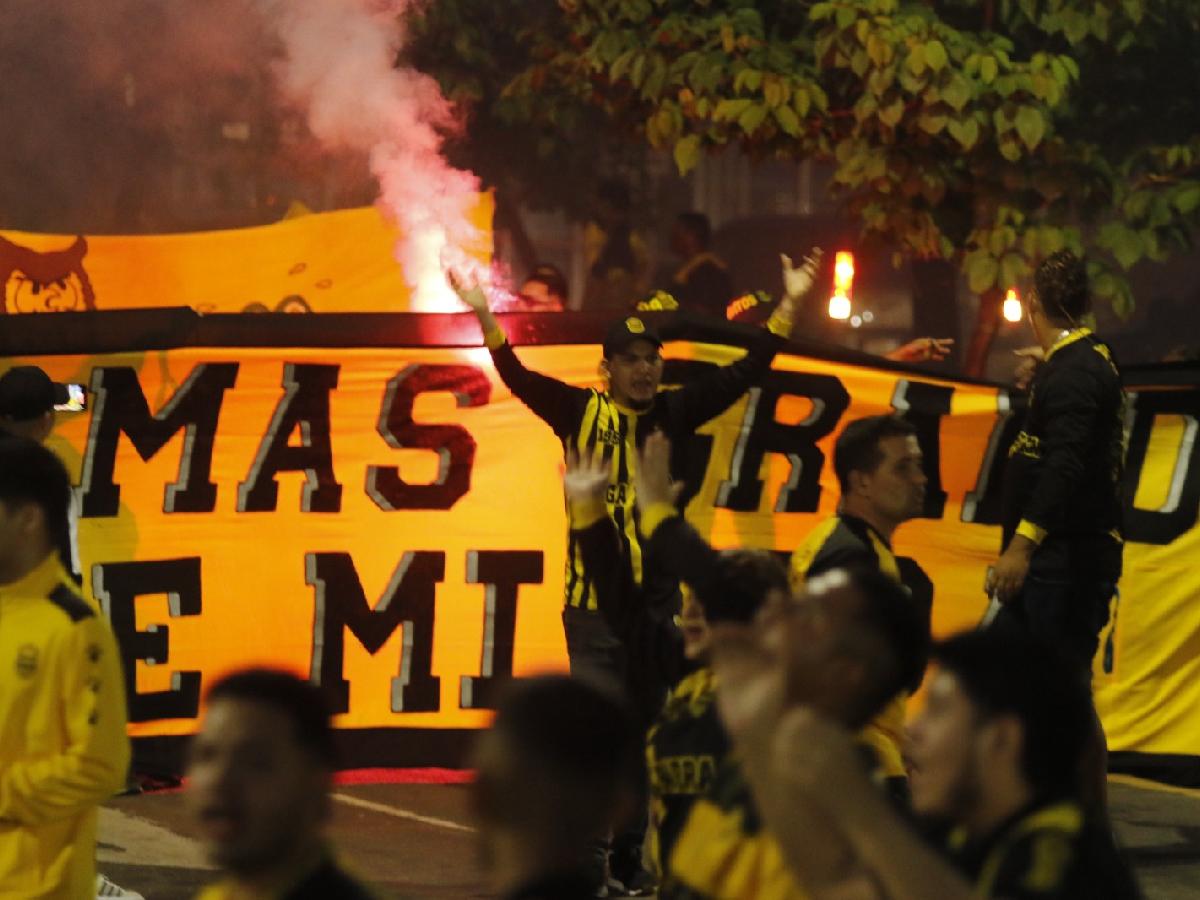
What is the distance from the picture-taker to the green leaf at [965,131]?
1171 centimetres

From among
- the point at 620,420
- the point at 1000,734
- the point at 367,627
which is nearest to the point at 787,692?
the point at 1000,734

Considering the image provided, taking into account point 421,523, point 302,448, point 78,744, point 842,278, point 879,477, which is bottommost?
point 421,523

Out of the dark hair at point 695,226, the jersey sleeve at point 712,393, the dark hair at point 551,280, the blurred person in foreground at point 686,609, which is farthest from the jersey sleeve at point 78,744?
the dark hair at point 695,226

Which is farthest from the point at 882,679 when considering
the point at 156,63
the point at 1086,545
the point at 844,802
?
the point at 156,63

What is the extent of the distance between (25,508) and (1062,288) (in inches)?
150

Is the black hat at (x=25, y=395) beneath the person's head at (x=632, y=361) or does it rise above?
beneath

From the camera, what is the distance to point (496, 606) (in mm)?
9070

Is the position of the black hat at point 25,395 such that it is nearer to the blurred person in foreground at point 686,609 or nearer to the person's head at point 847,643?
the blurred person in foreground at point 686,609

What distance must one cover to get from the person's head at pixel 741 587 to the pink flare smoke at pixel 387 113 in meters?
8.66

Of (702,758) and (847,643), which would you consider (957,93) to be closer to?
(702,758)

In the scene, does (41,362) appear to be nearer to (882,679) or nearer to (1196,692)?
(1196,692)

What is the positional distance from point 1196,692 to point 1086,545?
2.25 meters

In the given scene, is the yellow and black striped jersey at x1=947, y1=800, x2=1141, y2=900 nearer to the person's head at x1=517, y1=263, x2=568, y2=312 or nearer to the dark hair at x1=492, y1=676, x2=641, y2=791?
the dark hair at x1=492, y1=676, x2=641, y2=791

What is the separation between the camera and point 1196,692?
9.02 metres
